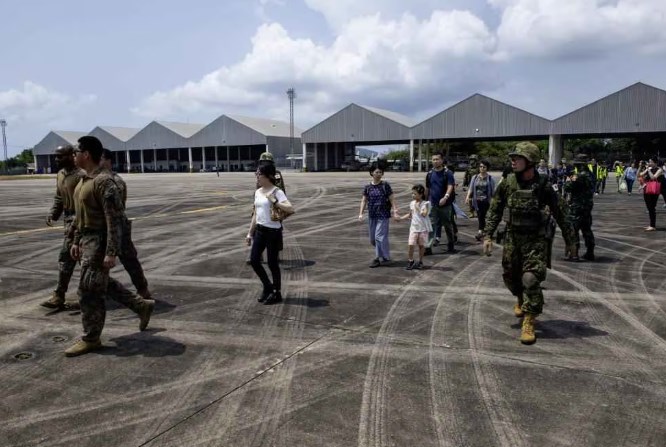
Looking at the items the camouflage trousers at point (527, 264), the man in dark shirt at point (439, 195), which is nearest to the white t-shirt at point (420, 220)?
the man in dark shirt at point (439, 195)

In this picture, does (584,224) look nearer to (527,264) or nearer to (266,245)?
(527,264)

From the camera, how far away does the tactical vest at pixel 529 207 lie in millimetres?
4891

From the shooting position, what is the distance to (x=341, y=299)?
6262mm

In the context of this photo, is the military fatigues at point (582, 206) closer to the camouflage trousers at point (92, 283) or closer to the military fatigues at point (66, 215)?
the camouflage trousers at point (92, 283)

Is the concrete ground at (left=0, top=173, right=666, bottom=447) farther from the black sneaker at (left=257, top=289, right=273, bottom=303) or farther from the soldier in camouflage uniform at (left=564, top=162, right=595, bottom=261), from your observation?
the soldier in camouflage uniform at (left=564, top=162, right=595, bottom=261)

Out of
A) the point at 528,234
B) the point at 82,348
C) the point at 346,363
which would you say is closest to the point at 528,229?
the point at 528,234

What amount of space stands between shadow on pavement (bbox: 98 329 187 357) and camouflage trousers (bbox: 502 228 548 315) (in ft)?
10.4

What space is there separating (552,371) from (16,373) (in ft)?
14.0

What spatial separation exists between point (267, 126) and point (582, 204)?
7769 centimetres

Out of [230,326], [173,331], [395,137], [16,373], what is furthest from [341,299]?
[395,137]

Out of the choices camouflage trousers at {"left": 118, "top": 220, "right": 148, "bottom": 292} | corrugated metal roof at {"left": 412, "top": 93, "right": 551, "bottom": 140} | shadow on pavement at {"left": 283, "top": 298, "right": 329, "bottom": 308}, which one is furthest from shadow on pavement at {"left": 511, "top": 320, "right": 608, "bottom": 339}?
corrugated metal roof at {"left": 412, "top": 93, "right": 551, "bottom": 140}

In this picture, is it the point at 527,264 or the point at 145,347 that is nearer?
the point at 145,347

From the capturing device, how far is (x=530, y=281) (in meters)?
4.81

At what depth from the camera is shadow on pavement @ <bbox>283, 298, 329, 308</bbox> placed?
6020 millimetres
